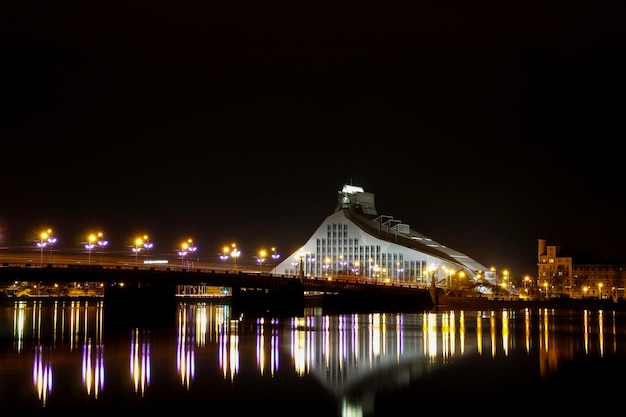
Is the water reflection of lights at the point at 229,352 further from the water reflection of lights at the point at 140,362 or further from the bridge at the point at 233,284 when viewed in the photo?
the bridge at the point at 233,284

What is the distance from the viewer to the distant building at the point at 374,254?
148m

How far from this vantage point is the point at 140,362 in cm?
3403

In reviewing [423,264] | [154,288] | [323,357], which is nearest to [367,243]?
[423,264]

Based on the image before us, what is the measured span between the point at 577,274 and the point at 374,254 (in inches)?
1456

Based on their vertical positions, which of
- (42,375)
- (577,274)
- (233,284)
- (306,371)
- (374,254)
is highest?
(374,254)

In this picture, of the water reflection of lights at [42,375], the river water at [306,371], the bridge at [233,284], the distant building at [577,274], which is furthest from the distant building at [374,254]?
the water reflection of lights at [42,375]

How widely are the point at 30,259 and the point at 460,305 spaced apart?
50818mm

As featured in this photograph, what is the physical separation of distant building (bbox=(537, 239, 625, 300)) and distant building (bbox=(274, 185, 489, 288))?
52.9ft

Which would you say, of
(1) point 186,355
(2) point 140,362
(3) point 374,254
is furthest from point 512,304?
(2) point 140,362

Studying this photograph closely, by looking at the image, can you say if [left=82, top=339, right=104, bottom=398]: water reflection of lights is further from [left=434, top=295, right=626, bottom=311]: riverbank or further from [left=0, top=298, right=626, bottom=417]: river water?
[left=434, top=295, right=626, bottom=311]: riverbank

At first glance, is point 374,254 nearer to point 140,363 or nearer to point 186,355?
point 186,355

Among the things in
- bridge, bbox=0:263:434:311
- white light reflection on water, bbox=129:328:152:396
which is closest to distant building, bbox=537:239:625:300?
bridge, bbox=0:263:434:311

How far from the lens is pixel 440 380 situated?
30.2 metres

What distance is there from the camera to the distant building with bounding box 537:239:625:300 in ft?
500
